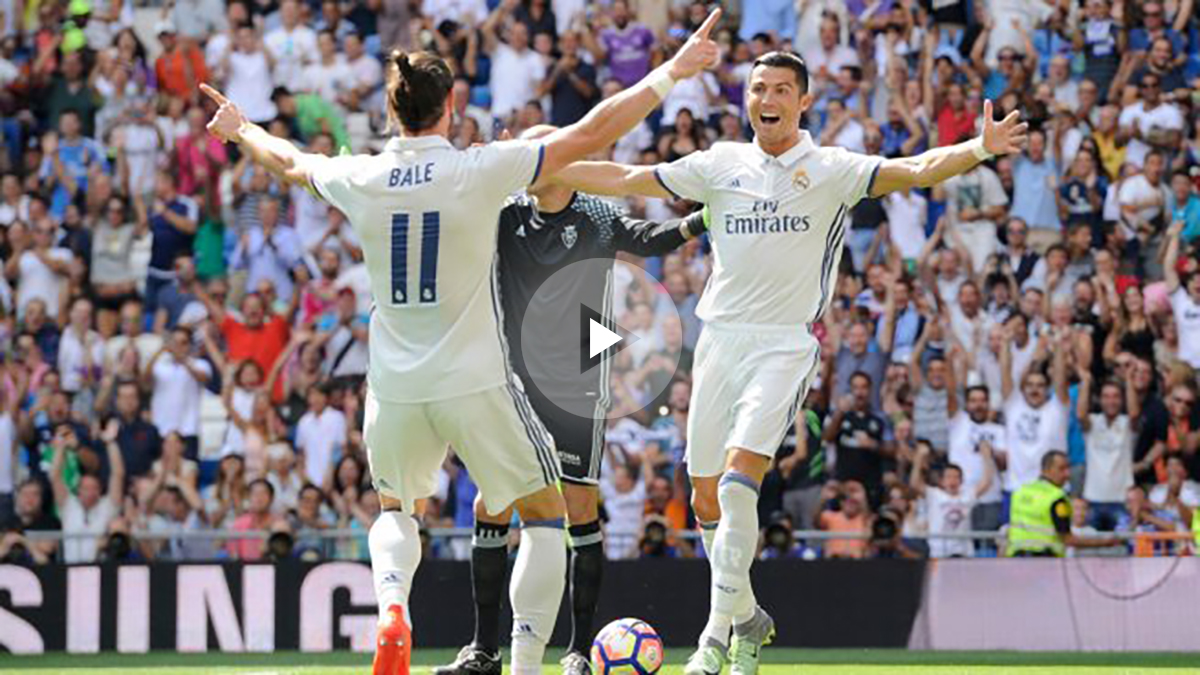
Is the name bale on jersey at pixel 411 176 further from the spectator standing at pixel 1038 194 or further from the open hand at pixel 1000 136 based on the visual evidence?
the spectator standing at pixel 1038 194

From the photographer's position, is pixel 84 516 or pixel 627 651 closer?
pixel 627 651

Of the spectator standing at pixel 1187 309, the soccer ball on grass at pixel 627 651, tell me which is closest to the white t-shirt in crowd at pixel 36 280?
the spectator standing at pixel 1187 309

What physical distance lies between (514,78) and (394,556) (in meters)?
13.0

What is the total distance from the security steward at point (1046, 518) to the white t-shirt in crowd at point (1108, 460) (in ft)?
1.67

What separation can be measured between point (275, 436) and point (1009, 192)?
703cm

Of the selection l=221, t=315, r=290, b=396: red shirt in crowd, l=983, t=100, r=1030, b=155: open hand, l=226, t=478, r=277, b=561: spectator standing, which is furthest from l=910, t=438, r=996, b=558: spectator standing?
l=983, t=100, r=1030, b=155: open hand

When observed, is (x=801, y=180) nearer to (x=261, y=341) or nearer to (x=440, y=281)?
(x=440, y=281)

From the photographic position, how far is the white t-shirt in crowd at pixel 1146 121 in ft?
68.7

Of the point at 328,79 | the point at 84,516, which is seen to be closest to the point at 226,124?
the point at 84,516

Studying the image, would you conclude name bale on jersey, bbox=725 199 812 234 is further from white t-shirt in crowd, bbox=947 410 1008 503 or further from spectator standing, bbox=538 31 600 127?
spectator standing, bbox=538 31 600 127

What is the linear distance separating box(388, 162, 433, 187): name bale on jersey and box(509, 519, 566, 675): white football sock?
1702 millimetres

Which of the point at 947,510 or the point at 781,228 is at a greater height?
the point at 781,228

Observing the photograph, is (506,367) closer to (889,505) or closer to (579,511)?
(579,511)

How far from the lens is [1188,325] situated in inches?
767
